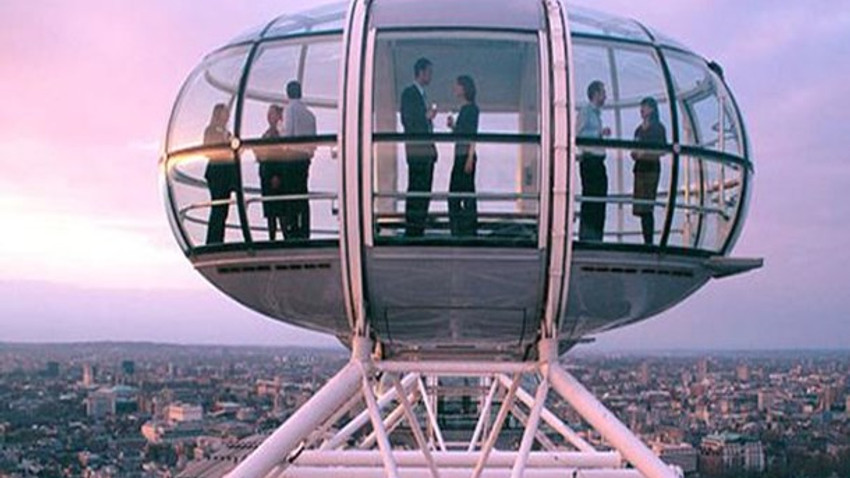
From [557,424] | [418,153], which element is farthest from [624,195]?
[557,424]

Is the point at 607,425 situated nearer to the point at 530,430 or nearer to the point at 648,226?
the point at 530,430

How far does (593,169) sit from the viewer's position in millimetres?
9188

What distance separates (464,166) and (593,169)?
0.85 m

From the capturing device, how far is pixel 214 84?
9875mm

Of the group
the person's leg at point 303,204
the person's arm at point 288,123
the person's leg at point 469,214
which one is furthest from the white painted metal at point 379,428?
the person's arm at point 288,123

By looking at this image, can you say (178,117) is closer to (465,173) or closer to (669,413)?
(465,173)

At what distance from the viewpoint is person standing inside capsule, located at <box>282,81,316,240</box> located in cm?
919

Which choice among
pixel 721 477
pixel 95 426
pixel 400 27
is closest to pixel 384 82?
pixel 400 27

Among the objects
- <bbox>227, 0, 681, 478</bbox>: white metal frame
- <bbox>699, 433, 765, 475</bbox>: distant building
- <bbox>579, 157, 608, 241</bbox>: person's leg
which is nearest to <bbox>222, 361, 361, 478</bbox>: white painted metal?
<bbox>227, 0, 681, 478</bbox>: white metal frame

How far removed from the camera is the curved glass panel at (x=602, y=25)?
9.50m

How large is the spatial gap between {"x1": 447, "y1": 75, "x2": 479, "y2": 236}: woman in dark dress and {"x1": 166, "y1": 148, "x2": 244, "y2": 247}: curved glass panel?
1508 millimetres

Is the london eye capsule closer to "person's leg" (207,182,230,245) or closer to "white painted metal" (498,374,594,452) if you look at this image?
"person's leg" (207,182,230,245)

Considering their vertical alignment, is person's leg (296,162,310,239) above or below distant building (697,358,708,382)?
above

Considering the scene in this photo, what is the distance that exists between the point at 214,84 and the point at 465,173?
79.7 inches
